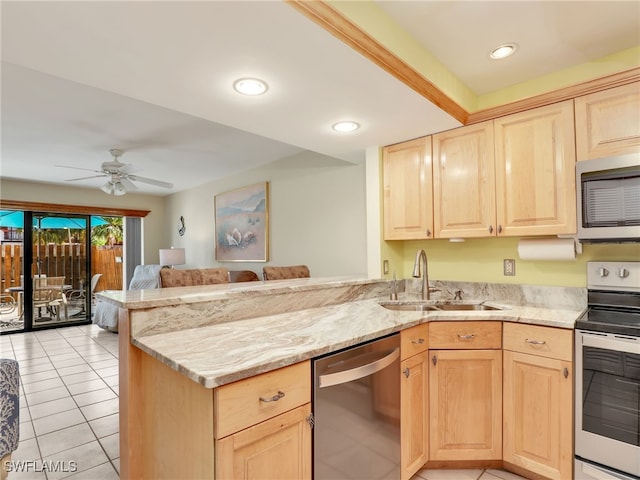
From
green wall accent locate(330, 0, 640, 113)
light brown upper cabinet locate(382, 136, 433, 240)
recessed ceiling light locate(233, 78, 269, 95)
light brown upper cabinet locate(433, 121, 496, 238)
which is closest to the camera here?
green wall accent locate(330, 0, 640, 113)

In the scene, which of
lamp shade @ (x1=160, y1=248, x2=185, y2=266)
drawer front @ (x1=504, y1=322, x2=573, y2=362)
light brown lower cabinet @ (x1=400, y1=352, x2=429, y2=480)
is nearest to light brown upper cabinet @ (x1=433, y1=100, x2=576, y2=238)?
drawer front @ (x1=504, y1=322, x2=573, y2=362)

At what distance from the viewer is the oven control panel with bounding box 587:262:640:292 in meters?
1.93

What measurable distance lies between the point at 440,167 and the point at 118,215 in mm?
6202

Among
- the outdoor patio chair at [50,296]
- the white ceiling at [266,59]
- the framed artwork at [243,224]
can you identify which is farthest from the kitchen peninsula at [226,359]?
the outdoor patio chair at [50,296]

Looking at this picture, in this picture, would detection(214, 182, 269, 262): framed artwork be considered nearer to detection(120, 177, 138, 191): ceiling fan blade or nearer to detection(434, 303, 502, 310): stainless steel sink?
detection(120, 177, 138, 191): ceiling fan blade

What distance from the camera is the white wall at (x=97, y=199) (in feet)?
18.3

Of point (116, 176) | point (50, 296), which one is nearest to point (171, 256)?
point (116, 176)

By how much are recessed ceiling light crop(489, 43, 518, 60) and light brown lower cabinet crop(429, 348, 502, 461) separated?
173cm

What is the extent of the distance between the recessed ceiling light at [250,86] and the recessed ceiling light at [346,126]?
2.17 ft

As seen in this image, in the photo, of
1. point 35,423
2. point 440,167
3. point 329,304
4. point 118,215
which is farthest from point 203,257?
point 440,167

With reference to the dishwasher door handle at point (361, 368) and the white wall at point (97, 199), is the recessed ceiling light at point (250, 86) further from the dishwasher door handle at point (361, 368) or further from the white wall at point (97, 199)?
the white wall at point (97, 199)

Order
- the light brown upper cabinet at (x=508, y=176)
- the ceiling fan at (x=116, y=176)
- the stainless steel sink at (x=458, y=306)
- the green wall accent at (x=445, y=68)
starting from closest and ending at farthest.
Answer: the green wall accent at (x=445, y=68) < the light brown upper cabinet at (x=508, y=176) < the stainless steel sink at (x=458, y=306) < the ceiling fan at (x=116, y=176)

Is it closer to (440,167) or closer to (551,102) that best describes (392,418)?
(440,167)

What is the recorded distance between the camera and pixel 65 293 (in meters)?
6.02
